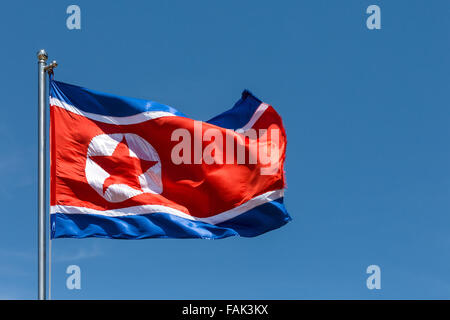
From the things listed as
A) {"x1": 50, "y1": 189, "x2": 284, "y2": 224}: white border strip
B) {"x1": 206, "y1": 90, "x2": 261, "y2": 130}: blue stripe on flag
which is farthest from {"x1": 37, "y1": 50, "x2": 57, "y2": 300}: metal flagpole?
{"x1": 206, "y1": 90, "x2": 261, "y2": 130}: blue stripe on flag

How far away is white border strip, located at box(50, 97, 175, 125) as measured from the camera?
19625 millimetres

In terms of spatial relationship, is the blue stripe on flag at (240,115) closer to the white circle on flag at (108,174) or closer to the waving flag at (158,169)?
the waving flag at (158,169)

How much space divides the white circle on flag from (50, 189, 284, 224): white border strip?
323 mm

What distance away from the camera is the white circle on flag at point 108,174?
64.1 feet

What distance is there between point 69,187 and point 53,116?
165 cm

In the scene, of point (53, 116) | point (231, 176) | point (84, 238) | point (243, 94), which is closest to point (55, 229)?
point (84, 238)

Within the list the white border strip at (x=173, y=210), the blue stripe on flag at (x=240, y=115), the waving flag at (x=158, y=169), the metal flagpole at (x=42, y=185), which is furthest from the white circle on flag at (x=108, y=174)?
the blue stripe on flag at (x=240, y=115)

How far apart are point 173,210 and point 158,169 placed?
1037 mm

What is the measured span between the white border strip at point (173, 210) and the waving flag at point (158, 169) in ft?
0.07

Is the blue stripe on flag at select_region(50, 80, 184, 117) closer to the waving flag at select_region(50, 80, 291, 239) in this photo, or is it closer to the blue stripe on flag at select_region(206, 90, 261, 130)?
the waving flag at select_region(50, 80, 291, 239)

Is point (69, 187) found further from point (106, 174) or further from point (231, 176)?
point (231, 176)

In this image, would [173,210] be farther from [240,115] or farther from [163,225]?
[240,115]
